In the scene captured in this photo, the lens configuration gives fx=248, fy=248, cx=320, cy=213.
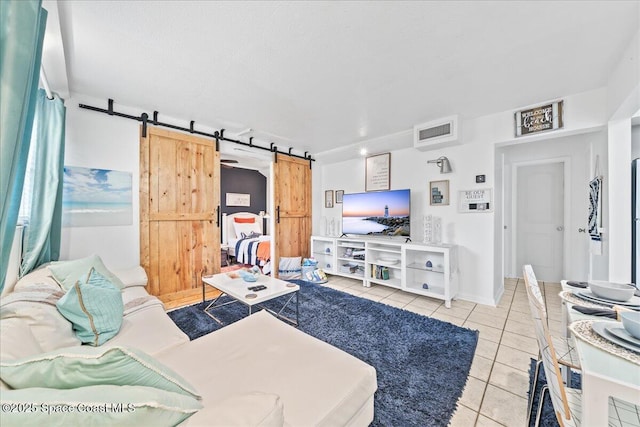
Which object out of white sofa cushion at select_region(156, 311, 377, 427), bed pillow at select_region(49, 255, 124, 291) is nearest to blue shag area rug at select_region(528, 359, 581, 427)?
white sofa cushion at select_region(156, 311, 377, 427)

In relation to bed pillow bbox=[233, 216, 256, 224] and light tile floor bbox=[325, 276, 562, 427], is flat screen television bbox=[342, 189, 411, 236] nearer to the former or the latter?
light tile floor bbox=[325, 276, 562, 427]

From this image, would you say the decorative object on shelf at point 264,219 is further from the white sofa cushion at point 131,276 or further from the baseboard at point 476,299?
the baseboard at point 476,299

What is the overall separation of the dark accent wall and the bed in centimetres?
19

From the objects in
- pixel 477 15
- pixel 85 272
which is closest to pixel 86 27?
pixel 85 272

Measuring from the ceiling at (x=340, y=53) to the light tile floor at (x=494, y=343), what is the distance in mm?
2350

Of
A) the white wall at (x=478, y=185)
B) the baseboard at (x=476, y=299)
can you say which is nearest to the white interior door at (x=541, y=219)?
the white wall at (x=478, y=185)

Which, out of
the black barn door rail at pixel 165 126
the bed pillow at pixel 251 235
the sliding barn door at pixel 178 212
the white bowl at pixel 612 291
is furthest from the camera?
the bed pillow at pixel 251 235

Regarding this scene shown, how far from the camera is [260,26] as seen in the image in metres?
1.60

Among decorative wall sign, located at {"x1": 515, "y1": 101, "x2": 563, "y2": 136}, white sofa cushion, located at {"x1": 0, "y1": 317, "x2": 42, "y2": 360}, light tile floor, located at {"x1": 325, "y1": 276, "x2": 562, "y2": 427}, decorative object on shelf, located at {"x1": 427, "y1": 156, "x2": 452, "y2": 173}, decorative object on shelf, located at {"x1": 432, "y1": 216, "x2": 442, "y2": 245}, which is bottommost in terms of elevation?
light tile floor, located at {"x1": 325, "y1": 276, "x2": 562, "y2": 427}

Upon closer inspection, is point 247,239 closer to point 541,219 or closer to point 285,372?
point 285,372

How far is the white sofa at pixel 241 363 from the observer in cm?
75

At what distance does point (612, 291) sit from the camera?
4.44ft

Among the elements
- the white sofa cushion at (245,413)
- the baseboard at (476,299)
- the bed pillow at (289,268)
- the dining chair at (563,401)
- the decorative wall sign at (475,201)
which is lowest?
the baseboard at (476,299)

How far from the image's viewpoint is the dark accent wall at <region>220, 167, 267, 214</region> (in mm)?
6398
